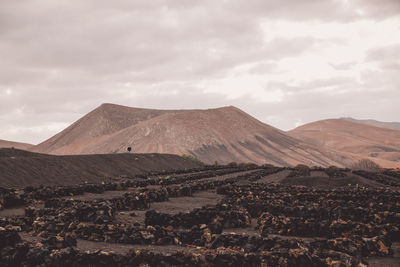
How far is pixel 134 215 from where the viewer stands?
1541cm

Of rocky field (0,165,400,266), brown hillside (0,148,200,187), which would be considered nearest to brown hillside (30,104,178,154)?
brown hillside (0,148,200,187)

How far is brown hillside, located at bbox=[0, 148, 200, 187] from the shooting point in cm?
3192

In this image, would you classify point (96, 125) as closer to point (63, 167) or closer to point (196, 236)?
point (63, 167)

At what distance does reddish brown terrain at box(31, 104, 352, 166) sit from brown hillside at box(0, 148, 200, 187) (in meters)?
59.3

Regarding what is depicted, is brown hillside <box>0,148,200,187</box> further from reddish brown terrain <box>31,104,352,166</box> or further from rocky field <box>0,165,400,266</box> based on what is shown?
reddish brown terrain <box>31,104,352,166</box>

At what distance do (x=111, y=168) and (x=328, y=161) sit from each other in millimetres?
92678

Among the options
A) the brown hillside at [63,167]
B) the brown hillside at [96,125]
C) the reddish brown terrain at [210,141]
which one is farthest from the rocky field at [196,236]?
the brown hillside at [96,125]

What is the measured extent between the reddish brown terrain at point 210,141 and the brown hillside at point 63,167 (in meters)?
59.3

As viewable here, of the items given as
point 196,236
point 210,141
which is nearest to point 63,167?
point 196,236

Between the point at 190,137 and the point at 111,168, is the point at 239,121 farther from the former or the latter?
the point at 111,168

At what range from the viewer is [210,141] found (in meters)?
131

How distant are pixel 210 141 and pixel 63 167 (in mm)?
94057

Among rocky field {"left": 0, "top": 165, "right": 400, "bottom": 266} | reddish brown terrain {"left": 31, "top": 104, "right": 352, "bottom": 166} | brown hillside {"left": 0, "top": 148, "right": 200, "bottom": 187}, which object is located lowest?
rocky field {"left": 0, "top": 165, "right": 400, "bottom": 266}

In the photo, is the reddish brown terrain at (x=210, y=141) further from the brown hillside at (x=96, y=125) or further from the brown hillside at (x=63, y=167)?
the brown hillside at (x=63, y=167)
